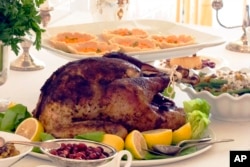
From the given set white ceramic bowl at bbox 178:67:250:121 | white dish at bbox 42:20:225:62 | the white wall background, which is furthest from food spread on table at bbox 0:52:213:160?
the white wall background

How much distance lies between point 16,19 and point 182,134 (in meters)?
0.38

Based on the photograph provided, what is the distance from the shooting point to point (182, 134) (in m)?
1.20

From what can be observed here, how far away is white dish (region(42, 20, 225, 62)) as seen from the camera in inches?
65.4

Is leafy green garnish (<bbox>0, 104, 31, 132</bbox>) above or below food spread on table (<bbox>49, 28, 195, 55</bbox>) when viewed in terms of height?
below

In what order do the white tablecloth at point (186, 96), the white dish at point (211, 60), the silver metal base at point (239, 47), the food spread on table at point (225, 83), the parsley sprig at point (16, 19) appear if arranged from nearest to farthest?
the white tablecloth at point (186, 96) < the parsley sprig at point (16, 19) < the food spread on table at point (225, 83) < the white dish at point (211, 60) < the silver metal base at point (239, 47)

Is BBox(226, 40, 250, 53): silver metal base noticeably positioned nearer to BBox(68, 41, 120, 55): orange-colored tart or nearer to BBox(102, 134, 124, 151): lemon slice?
BBox(68, 41, 120, 55): orange-colored tart

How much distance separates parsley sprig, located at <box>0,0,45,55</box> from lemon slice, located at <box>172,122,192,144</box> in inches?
13.3

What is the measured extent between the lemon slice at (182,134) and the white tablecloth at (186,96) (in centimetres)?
4

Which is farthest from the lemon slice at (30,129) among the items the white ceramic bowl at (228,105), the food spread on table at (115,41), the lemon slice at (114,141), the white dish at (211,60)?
the white dish at (211,60)

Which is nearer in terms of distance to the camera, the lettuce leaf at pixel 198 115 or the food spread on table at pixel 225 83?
the lettuce leaf at pixel 198 115

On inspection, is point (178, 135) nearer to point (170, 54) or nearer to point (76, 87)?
point (76, 87)

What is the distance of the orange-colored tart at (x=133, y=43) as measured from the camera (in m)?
1.71

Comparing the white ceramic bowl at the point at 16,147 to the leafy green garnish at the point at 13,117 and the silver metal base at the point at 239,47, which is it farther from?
the silver metal base at the point at 239,47

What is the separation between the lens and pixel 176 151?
116 centimetres
